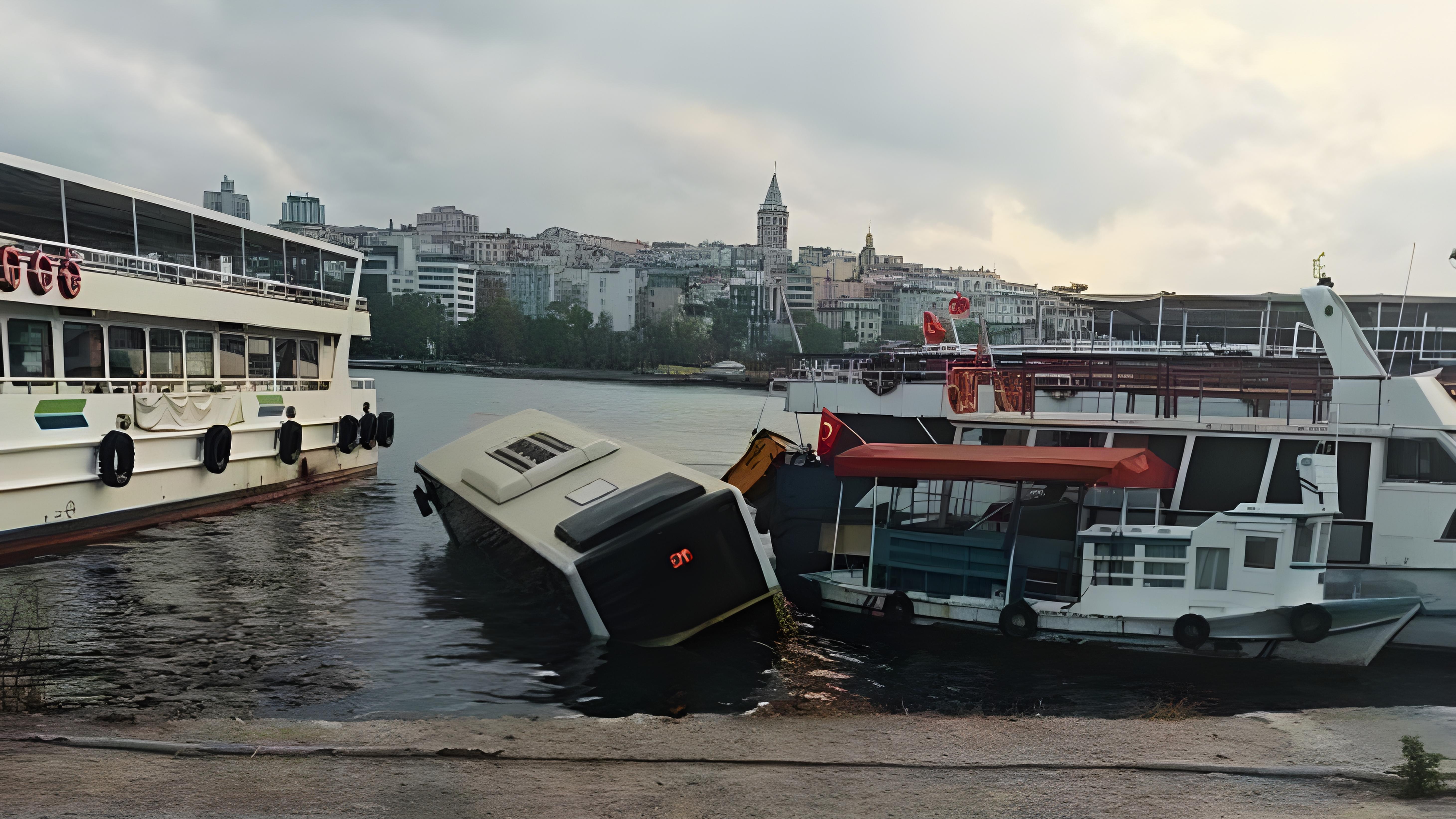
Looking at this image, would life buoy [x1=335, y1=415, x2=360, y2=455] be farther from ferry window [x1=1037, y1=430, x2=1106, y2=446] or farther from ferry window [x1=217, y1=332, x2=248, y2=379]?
ferry window [x1=1037, y1=430, x2=1106, y2=446]

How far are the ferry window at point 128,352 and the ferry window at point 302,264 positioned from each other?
27.8 ft

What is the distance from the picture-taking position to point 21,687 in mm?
11234

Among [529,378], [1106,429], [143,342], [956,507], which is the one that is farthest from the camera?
[529,378]

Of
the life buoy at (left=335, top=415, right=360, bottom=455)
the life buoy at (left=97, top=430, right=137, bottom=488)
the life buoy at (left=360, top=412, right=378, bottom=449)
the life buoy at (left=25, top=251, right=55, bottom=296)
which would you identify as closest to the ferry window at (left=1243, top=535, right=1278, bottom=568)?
the life buoy at (left=97, top=430, right=137, bottom=488)

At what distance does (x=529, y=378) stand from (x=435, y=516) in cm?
11558

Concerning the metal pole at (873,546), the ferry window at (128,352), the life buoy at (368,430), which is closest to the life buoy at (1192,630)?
the metal pole at (873,546)

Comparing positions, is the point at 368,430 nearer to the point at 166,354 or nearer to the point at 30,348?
the point at 166,354

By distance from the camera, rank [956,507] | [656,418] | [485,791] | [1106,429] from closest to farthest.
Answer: [485,791]
[1106,429]
[956,507]
[656,418]

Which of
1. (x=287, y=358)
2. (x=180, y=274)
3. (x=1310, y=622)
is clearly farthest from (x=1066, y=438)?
(x=287, y=358)

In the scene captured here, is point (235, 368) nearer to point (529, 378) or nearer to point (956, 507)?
point (956, 507)

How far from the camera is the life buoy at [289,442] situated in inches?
1160

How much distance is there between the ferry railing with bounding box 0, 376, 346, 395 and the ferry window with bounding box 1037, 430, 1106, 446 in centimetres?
1873

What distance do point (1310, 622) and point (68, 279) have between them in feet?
74.8

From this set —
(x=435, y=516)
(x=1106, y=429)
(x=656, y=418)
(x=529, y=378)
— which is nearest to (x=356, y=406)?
(x=435, y=516)
